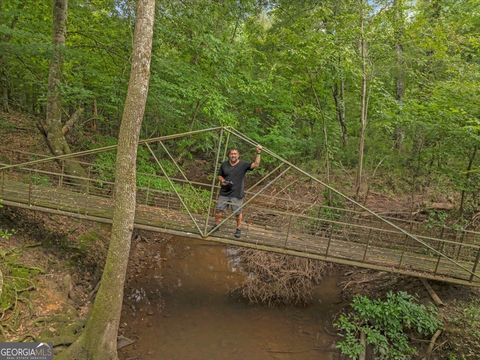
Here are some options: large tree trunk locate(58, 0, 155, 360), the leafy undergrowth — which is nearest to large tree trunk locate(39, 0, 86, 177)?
large tree trunk locate(58, 0, 155, 360)

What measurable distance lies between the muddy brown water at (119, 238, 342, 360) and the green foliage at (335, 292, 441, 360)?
558mm

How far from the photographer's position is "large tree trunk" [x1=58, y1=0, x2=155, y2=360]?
18.4 feet

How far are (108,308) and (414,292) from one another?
7.24m

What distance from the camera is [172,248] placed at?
11.6 m

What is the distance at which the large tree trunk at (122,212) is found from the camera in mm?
5605

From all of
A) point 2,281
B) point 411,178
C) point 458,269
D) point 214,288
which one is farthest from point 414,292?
point 2,281

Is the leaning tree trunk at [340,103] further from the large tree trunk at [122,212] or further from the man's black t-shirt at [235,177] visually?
the large tree trunk at [122,212]

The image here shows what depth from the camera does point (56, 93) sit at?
9477mm

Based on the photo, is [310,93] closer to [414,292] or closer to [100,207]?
[414,292]

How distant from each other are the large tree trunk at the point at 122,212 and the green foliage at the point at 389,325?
4657 millimetres

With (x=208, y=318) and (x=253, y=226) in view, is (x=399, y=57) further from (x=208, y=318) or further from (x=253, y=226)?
(x=208, y=318)

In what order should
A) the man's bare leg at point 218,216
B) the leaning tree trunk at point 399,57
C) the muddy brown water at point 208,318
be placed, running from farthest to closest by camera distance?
the leaning tree trunk at point 399,57 → the man's bare leg at point 218,216 → the muddy brown water at point 208,318

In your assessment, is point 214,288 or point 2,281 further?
point 214,288

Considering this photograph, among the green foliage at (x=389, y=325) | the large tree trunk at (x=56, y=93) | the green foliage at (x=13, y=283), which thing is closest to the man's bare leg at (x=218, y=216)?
the green foliage at (x=389, y=325)
